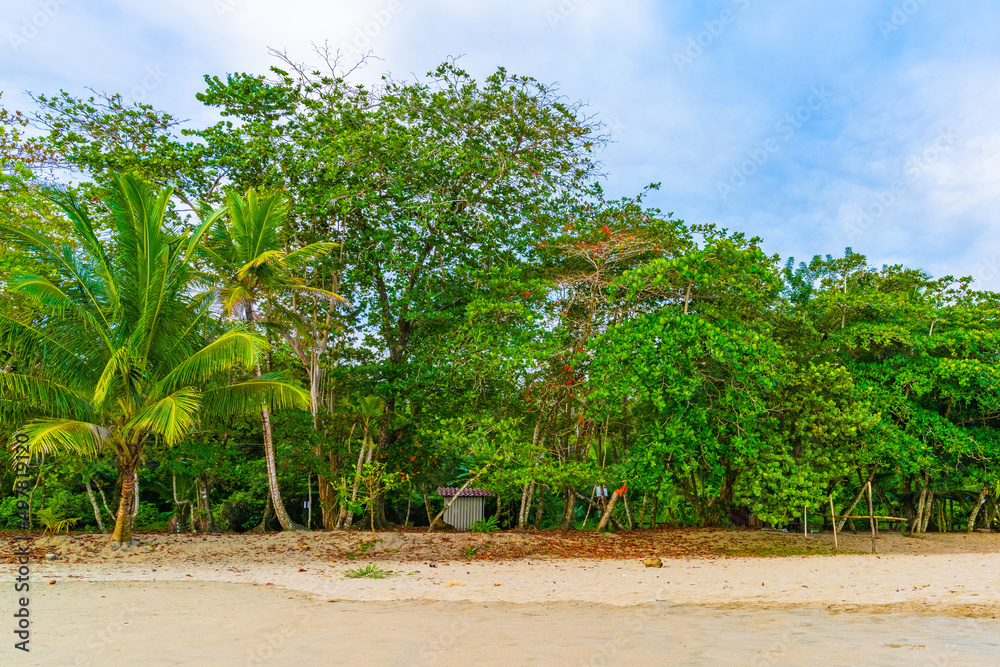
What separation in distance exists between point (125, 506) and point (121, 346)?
2.74m

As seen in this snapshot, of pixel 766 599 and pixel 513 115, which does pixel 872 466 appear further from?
pixel 513 115

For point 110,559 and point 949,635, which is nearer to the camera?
point 949,635

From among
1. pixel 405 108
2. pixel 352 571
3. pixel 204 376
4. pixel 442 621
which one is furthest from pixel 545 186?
pixel 442 621

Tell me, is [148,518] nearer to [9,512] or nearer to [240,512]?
[240,512]

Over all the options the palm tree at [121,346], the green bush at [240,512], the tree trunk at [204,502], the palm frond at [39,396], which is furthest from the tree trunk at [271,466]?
the green bush at [240,512]

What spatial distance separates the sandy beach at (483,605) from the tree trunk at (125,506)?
251 mm

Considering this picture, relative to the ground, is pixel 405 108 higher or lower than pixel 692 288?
higher

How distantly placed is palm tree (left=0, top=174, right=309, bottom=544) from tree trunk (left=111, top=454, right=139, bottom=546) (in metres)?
0.02

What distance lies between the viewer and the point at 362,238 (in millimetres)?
12547

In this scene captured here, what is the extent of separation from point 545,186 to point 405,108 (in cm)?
333

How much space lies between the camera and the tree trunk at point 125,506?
10367mm

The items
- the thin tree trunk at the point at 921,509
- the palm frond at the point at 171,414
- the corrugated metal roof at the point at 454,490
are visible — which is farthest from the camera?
the corrugated metal roof at the point at 454,490

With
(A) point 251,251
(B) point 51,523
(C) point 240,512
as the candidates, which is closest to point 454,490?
(C) point 240,512

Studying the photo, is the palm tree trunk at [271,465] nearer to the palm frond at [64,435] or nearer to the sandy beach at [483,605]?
the sandy beach at [483,605]
